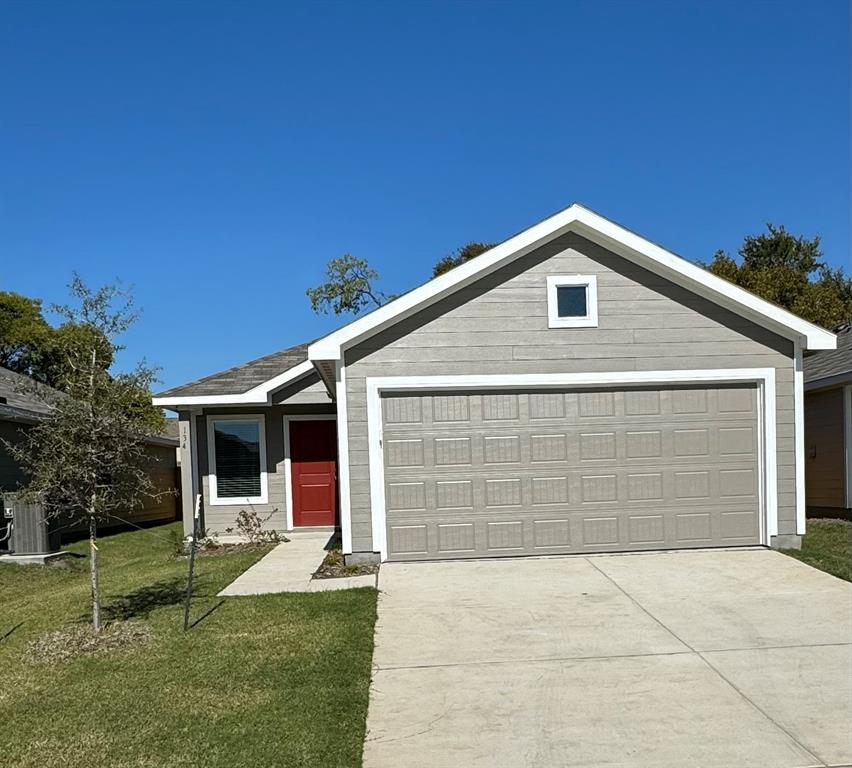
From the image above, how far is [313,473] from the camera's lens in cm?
1302

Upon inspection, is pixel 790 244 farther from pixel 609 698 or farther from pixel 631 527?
pixel 609 698

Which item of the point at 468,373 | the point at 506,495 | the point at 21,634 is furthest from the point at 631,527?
the point at 21,634

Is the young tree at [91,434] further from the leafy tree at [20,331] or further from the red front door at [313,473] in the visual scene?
the leafy tree at [20,331]

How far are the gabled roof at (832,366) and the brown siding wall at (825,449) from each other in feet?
1.07

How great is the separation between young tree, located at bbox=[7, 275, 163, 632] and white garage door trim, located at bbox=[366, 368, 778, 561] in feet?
10.1

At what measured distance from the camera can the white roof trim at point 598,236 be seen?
8.81 m

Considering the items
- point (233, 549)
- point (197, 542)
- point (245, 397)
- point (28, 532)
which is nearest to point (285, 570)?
point (233, 549)

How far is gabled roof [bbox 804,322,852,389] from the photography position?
463 inches

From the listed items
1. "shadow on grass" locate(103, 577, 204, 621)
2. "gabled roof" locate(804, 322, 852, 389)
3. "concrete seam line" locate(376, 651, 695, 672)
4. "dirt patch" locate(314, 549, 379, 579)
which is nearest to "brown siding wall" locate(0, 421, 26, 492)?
"shadow on grass" locate(103, 577, 204, 621)

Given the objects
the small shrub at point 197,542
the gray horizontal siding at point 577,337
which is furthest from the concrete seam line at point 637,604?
the small shrub at point 197,542

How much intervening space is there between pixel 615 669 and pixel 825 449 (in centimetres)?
976

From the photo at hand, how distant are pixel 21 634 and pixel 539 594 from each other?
509 cm

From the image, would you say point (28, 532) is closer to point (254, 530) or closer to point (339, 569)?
point (254, 530)

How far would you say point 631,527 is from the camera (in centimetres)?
911
